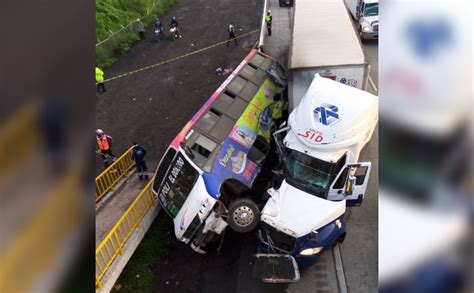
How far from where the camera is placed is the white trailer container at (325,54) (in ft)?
35.6

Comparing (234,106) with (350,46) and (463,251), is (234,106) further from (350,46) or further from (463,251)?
(463,251)

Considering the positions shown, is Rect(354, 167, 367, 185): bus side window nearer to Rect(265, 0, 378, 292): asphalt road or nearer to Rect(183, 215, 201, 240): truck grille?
Rect(265, 0, 378, 292): asphalt road

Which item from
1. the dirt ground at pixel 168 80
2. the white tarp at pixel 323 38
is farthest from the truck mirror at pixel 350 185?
the dirt ground at pixel 168 80

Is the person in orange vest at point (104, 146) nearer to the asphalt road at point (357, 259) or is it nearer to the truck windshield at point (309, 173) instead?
the truck windshield at point (309, 173)

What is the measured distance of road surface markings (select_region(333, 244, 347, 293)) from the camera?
26.7 feet

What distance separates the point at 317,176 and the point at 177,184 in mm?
3301

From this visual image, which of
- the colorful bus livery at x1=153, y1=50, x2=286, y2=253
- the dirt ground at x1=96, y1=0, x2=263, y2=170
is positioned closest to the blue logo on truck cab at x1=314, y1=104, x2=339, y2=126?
the colorful bus livery at x1=153, y1=50, x2=286, y2=253

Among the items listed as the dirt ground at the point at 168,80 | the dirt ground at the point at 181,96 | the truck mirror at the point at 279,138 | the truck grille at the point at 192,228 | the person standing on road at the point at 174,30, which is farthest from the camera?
the person standing on road at the point at 174,30

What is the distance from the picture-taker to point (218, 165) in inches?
356

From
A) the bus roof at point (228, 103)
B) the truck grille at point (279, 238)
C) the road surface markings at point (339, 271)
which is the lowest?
the road surface markings at point (339, 271)

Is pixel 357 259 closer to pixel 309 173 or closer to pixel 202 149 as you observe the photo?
pixel 309 173

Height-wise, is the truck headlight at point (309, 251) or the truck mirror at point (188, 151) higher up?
the truck mirror at point (188, 151)

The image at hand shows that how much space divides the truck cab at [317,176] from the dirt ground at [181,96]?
3.55 feet

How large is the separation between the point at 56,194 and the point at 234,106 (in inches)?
382
